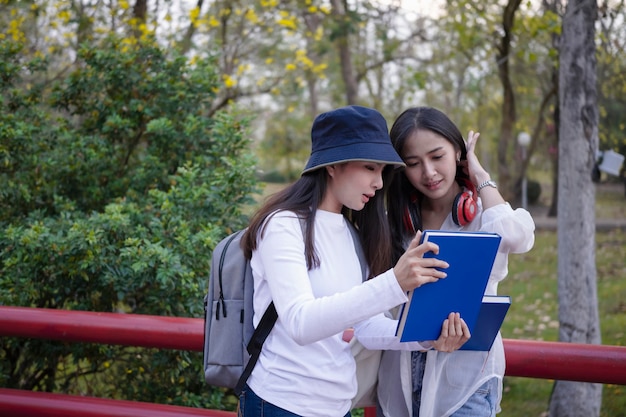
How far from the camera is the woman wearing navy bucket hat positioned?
5.89ft

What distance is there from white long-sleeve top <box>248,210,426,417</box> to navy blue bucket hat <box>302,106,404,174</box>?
19cm

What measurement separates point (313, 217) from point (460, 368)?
24.9 inches

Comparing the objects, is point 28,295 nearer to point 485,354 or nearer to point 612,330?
point 485,354

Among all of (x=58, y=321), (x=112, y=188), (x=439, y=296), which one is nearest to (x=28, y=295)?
(x=58, y=321)

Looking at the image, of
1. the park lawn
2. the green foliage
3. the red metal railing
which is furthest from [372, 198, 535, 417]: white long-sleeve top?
the park lawn

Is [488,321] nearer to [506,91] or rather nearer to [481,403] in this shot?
[481,403]

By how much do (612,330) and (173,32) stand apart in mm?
6057

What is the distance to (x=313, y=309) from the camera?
66.4 inches

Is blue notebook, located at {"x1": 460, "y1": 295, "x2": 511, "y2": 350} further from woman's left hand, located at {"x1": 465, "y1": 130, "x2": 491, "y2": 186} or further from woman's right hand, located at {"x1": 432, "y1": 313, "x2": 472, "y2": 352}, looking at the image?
woman's left hand, located at {"x1": 465, "y1": 130, "x2": 491, "y2": 186}

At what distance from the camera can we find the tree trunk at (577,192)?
470cm

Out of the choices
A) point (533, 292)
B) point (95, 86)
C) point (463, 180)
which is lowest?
point (533, 292)

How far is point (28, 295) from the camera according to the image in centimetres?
361

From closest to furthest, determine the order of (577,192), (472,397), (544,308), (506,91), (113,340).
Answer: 1. (472,397)
2. (113,340)
3. (577,192)
4. (544,308)
5. (506,91)

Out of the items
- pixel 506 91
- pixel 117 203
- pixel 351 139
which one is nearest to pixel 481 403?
pixel 351 139
